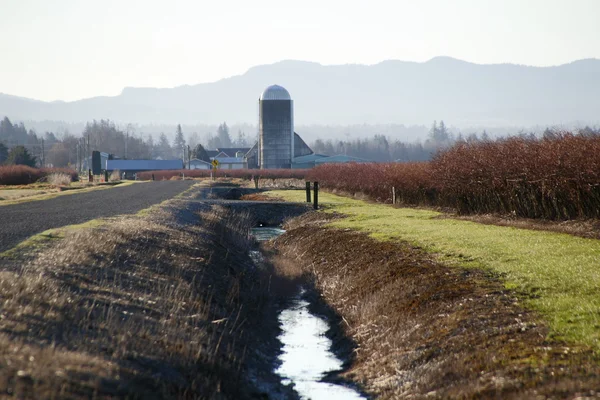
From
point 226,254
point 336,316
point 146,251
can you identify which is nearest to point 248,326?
point 336,316

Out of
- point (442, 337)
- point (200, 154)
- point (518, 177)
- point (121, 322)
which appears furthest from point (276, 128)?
point (121, 322)

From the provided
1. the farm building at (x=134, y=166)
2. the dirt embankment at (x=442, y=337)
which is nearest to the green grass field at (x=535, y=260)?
the dirt embankment at (x=442, y=337)

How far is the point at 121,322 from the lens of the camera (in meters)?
12.0

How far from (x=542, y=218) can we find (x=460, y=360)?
17.3 m

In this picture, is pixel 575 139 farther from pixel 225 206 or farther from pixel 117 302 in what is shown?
pixel 225 206

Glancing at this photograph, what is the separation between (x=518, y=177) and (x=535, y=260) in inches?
514

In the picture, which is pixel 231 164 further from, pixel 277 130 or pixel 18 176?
pixel 18 176

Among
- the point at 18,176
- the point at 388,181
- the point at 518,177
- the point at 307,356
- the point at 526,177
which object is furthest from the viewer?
the point at 18,176

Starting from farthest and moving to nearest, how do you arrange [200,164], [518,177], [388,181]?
[200,164] < [388,181] < [518,177]

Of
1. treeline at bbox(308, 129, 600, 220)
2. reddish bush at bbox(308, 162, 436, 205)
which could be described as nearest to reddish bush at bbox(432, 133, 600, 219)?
treeline at bbox(308, 129, 600, 220)

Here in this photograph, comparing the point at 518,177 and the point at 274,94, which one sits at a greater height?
the point at 274,94

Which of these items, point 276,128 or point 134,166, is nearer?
point 276,128

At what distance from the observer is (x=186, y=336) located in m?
12.5

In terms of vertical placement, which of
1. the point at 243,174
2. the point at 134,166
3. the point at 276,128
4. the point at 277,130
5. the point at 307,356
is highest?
the point at 276,128
